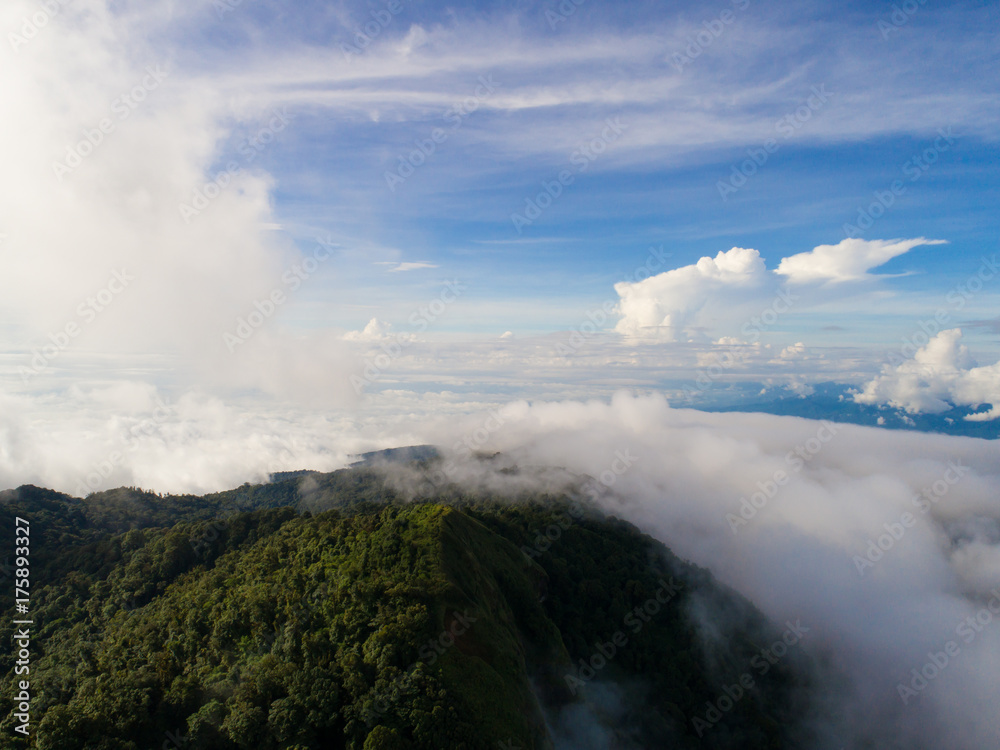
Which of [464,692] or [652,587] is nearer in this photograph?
[464,692]

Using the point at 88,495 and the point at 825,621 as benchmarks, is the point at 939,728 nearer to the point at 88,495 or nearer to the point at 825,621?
the point at 825,621

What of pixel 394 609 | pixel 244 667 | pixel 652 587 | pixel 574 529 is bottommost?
pixel 652 587

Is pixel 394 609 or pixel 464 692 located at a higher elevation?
pixel 394 609

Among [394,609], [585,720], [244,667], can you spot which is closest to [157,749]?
[244,667]

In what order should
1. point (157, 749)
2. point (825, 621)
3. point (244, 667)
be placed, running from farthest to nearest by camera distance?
point (825, 621)
point (244, 667)
point (157, 749)

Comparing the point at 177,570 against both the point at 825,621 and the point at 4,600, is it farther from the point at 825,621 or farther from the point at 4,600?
the point at 825,621


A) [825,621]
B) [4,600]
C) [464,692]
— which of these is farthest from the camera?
[825,621]

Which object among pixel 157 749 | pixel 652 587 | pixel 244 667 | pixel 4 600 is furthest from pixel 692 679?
pixel 4 600
